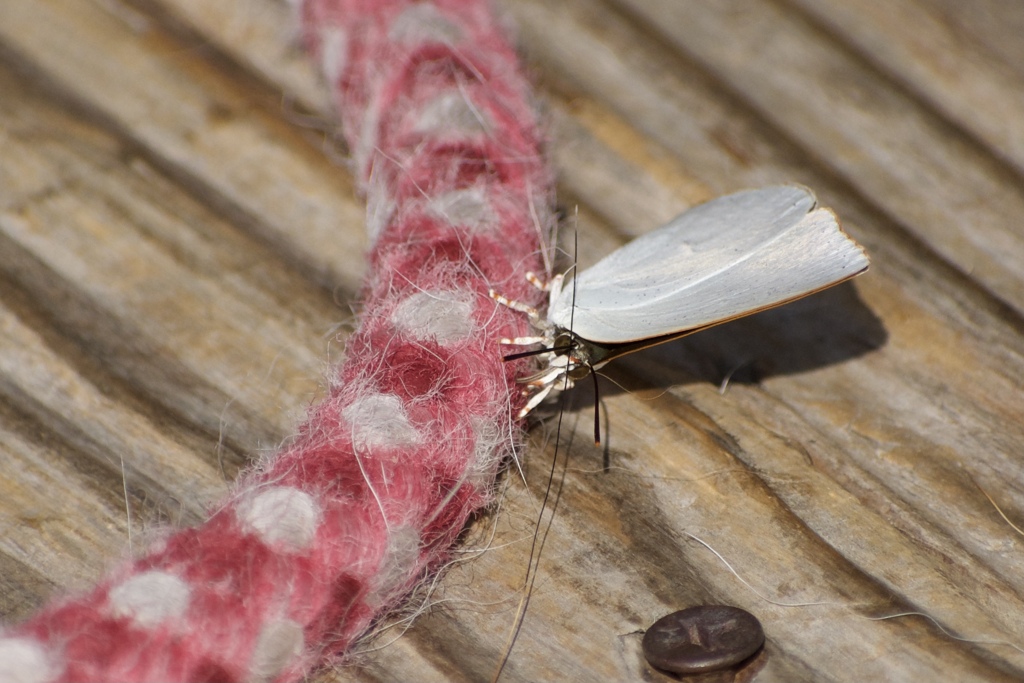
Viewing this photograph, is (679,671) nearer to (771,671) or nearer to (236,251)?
(771,671)

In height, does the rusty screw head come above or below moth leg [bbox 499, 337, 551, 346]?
below

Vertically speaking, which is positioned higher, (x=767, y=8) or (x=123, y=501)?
(x=767, y=8)

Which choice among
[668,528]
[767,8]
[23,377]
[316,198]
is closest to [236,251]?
[316,198]

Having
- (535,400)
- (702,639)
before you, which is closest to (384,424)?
(535,400)

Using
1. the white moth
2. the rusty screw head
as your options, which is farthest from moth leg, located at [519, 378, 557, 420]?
the rusty screw head

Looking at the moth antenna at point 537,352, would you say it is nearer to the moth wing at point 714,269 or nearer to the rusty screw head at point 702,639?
the moth wing at point 714,269

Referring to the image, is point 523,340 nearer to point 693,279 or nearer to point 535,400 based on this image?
point 535,400

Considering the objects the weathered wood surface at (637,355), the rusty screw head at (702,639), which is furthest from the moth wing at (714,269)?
the rusty screw head at (702,639)

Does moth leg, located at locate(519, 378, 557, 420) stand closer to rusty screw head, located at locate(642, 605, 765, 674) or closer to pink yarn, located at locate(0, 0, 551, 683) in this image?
pink yarn, located at locate(0, 0, 551, 683)
